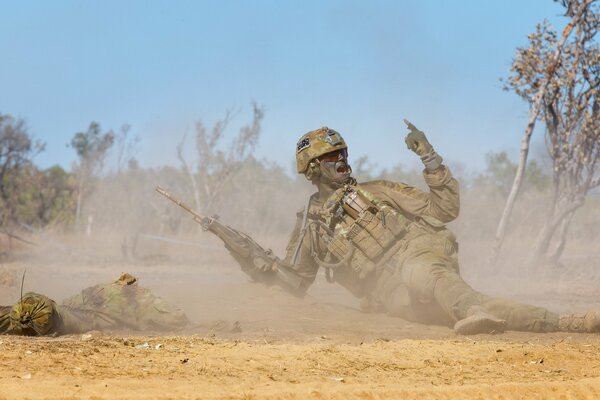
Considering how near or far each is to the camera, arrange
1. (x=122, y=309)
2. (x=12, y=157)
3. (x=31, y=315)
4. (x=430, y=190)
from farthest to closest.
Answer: (x=12, y=157) < (x=430, y=190) < (x=122, y=309) < (x=31, y=315)

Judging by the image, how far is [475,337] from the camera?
26.2 ft

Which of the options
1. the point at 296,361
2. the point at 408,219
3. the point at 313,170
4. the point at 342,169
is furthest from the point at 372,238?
the point at 296,361

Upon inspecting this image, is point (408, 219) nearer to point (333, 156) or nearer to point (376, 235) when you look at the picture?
point (376, 235)

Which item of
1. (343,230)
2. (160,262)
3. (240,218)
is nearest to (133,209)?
(240,218)

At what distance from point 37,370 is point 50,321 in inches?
72.8

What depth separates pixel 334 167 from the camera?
9.85 meters

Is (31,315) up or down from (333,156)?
down

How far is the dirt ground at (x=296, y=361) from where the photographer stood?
520cm

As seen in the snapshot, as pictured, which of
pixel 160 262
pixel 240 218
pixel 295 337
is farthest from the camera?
pixel 240 218

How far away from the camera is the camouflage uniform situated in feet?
29.9

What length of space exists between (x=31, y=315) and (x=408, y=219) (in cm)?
435

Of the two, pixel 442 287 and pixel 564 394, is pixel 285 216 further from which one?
pixel 564 394

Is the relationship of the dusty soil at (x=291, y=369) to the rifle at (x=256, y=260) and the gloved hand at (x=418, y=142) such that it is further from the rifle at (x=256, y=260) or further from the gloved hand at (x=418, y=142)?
the rifle at (x=256, y=260)

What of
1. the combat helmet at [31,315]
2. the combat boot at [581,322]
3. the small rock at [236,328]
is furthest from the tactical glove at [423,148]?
the combat helmet at [31,315]
